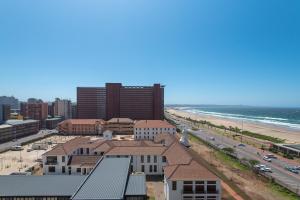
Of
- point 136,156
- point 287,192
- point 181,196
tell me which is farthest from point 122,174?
point 287,192

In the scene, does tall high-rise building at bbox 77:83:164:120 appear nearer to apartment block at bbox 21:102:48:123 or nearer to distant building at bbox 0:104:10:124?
apartment block at bbox 21:102:48:123

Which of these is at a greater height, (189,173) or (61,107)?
(61,107)

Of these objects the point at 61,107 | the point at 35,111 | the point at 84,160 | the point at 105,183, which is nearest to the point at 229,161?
the point at 84,160

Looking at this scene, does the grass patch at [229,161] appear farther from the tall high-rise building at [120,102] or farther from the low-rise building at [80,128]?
the tall high-rise building at [120,102]

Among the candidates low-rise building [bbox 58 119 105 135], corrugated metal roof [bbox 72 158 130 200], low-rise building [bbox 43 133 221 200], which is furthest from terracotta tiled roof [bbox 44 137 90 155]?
low-rise building [bbox 58 119 105 135]

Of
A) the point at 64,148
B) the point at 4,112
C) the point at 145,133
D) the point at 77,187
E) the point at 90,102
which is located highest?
the point at 90,102

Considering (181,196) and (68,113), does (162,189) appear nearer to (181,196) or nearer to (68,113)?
(181,196)

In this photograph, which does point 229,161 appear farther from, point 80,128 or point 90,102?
point 90,102
